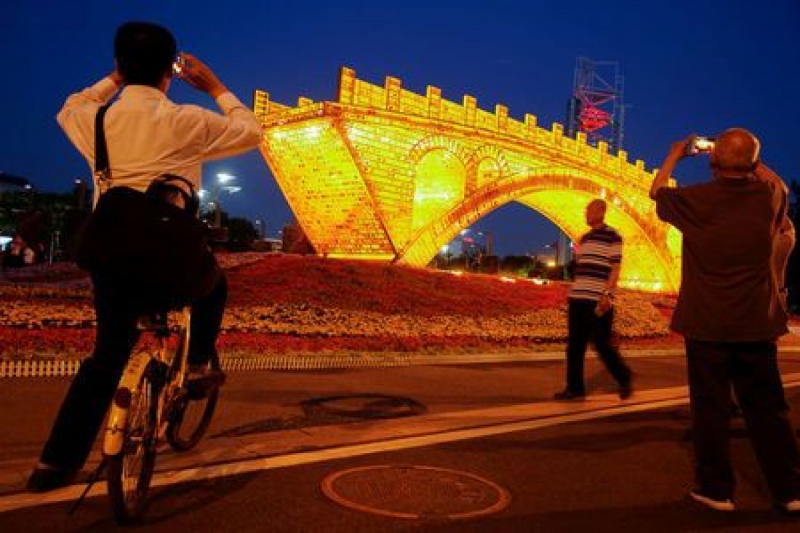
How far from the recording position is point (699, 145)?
4363 millimetres

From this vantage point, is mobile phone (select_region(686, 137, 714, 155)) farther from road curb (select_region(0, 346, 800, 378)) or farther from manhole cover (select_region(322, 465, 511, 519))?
road curb (select_region(0, 346, 800, 378))

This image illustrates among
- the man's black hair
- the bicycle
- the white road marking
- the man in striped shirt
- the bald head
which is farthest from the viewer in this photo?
the man in striped shirt

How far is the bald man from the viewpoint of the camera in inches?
155

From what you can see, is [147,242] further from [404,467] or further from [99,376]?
[404,467]

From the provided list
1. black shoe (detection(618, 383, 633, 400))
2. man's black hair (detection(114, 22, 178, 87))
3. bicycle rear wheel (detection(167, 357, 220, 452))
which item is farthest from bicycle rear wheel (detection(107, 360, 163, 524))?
black shoe (detection(618, 383, 633, 400))

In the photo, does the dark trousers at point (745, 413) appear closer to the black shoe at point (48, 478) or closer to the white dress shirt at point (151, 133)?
the white dress shirt at point (151, 133)

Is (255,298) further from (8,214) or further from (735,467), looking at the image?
(8,214)

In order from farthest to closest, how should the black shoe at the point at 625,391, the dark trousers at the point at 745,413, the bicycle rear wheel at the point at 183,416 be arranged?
the black shoe at the point at 625,391, the dark trousers at the point at 745,413, the bicycle rear wheel at the point at 183,416

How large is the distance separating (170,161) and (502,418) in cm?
376

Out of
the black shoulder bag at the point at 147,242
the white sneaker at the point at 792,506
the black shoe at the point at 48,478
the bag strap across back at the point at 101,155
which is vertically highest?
the bag strap across back at the point at 101,155

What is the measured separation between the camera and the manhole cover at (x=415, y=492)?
3.57 meters

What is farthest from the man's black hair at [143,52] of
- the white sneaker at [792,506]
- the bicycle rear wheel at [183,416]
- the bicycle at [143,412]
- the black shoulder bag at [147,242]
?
the white sneaker at [792,506]

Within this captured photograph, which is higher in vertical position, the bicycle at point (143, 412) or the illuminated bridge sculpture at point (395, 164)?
the illuminated bridge sculpture at point (395, 164)

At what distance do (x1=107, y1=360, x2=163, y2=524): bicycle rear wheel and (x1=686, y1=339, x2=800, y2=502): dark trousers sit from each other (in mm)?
2780
